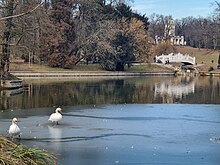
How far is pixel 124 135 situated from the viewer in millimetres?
15992

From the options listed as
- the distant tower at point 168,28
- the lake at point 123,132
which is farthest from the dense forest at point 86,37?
the distant tower at point 168,28

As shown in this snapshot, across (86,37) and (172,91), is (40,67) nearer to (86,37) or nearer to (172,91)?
(86,37)

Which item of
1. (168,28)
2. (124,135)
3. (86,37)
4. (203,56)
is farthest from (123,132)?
(168,28)

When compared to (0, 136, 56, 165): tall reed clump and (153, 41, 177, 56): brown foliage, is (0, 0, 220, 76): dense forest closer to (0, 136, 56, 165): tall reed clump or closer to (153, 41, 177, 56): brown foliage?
(153, 41, 177, 56): brown foliage

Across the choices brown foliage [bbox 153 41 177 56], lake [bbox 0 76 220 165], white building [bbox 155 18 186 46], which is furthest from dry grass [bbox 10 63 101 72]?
white building [bbox 155 18 186 46]

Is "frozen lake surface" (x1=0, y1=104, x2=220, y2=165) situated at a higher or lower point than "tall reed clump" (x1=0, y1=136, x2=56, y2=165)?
lower

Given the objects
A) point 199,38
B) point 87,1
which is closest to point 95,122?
point 87,1

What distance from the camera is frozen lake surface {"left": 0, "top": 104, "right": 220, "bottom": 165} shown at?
480 inches

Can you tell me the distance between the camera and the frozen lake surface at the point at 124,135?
40.0ft

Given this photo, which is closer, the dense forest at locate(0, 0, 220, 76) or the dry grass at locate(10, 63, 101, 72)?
the dry grass at locate(10, 63, 101, 72)

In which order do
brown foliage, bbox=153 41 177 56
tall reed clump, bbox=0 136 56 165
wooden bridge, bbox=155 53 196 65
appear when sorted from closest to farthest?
tall reed clump, bbox=0 136 56 165, wooden bridge, bbox=155 53 196 65, brown foliage, bbox=153 41 177 56

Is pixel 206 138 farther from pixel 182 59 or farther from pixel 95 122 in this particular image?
pixel 182 59

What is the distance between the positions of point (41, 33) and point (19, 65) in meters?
4.70

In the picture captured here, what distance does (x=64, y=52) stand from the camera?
225 ft
